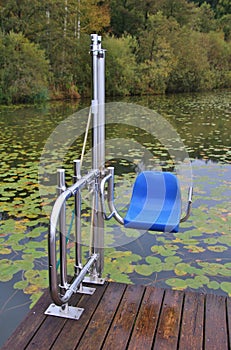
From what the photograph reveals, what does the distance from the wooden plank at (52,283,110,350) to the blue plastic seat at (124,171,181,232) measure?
1.49ft

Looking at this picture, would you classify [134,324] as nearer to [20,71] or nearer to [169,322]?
[169,322]

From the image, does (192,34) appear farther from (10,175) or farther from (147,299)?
(147,299)

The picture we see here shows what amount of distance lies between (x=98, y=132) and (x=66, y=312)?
868 mm

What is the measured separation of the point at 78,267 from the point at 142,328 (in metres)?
0.43

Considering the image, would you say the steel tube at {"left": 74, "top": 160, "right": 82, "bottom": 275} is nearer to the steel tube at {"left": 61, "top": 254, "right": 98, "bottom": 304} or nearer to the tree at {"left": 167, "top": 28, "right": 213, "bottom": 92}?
the steel tube at {"left": 61, "top": 254, "right": 98, "bottom": 304}

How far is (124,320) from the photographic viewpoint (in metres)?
1.68

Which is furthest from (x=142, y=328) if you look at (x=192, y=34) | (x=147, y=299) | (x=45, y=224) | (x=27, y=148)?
(x=192, y=34)

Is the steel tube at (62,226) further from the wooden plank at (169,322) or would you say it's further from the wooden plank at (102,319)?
the wooden plank at (169,322)

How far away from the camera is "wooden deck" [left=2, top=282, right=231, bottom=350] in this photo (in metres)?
1.52

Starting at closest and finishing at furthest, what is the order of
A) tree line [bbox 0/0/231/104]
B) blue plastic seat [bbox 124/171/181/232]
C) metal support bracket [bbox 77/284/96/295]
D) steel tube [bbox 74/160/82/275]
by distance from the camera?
steel tube [bbox 74/160/82/275], metal support bracket [bbox 77/284/96/295], blue plastic seat [bbox 124/171/181/232], tree line [bbox 0/0/231/104]

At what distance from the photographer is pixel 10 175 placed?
467 cm

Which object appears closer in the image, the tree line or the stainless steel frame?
the stainless steel frame

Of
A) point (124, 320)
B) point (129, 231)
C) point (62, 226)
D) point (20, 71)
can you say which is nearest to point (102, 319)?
point (124, 320)

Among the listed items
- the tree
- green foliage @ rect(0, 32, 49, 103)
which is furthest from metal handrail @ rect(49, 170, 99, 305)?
the tree
